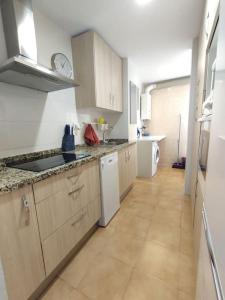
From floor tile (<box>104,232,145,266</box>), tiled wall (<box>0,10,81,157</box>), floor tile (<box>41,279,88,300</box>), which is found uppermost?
tiled wall (<box>0,10,81,157</box>)

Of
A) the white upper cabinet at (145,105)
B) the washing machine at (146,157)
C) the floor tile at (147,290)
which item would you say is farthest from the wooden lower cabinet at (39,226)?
the white upper cabinet at (145,105)

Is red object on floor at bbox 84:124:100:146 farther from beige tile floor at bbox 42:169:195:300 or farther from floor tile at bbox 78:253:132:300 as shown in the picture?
floor tile at bbox 78:253:132:300

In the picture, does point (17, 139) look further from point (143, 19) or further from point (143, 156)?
point (143, 156)

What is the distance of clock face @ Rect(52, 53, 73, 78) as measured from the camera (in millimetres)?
1720

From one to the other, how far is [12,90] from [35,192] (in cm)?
97

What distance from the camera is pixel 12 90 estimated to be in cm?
132

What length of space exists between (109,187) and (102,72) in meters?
1.56

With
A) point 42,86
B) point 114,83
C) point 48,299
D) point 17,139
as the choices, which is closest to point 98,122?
point 114,83

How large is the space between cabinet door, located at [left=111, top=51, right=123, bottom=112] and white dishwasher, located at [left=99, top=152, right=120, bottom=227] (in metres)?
1.00

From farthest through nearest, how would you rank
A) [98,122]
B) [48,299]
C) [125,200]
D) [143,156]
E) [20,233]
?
[143,156], [98,122], [125,200], [48,299], [20,233]

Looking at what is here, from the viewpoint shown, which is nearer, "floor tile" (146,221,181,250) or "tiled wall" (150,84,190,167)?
"floor tile" (146,221,181,250)

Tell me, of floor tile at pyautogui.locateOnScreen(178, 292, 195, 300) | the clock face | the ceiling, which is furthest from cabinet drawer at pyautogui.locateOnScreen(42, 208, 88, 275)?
the ceiling

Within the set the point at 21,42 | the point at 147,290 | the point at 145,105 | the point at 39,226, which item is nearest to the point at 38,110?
the point at 21,42

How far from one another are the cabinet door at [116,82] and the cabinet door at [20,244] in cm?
195
